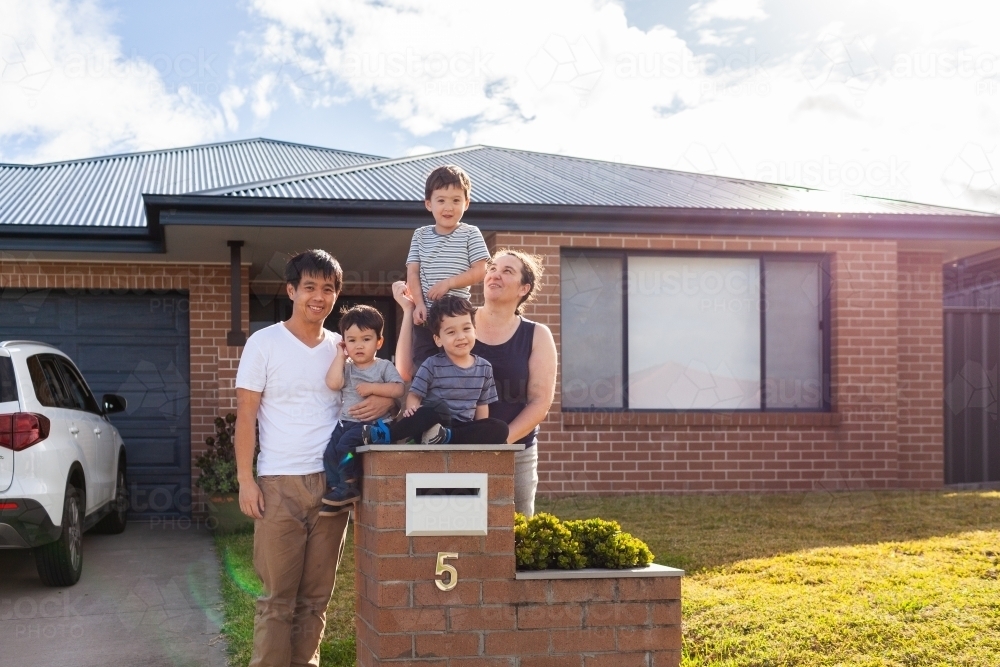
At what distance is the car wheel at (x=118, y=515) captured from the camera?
8.95 metres

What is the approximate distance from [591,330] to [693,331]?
1.11m

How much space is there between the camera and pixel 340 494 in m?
3.73

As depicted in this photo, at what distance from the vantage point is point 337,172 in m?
10.7

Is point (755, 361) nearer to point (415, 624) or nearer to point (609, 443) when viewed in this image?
point (609, 443)

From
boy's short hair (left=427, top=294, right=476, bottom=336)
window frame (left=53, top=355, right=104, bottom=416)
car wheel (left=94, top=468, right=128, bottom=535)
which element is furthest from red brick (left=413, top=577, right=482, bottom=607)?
car wheel (left=94, top=468, right=128, bottom=535)

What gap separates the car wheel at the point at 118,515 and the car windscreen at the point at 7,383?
2675 mm

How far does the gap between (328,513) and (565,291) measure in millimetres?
6386

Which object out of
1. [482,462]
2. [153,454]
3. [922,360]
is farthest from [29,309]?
[922,360]

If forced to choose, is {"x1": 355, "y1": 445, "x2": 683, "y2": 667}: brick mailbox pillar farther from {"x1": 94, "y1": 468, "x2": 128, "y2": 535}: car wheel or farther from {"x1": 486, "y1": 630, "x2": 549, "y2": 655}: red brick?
{"x1": 94, "y1": 468, "x2": 128, "y2": 535}: car wheel

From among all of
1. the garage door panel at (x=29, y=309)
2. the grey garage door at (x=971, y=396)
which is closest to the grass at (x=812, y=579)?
the grey garage door at (x=971, y=396)

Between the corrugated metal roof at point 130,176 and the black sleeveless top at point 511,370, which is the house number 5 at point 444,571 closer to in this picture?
the black sleeveless top at point 511,370

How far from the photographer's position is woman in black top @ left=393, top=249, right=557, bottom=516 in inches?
159

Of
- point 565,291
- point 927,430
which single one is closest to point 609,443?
point 565,291

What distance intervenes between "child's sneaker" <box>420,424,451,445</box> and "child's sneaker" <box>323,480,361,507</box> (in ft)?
1.09
